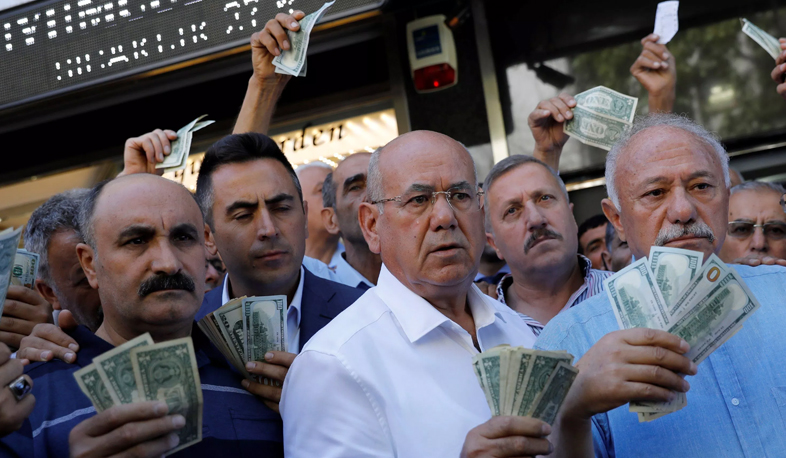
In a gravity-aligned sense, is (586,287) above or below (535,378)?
above

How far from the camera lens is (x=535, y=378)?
6.42ft

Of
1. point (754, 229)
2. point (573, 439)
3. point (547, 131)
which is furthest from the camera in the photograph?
point (547, 131)

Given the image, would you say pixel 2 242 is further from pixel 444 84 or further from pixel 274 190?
pixel 444 84

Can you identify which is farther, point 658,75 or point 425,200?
point 658,75

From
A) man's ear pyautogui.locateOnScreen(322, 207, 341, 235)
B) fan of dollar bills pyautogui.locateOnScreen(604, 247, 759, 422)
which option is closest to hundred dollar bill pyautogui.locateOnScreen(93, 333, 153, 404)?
fan of dollar bills pyautogui.locateOnScreen(604, 247, 759, 422)

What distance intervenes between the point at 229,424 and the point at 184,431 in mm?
408

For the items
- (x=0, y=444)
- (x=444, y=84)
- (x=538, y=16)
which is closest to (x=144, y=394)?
(x=0, y=444)

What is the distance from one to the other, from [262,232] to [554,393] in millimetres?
1648

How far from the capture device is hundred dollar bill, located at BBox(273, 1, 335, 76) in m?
3.81

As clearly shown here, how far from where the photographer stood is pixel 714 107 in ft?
20.3

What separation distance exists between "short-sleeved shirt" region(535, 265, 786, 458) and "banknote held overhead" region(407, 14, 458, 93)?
12.6 ft

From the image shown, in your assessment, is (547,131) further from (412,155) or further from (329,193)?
(412,155)

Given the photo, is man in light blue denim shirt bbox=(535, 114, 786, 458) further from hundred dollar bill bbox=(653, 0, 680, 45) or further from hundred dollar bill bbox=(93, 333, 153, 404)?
hundred dollar bill bbox=(653, 0, 680, 45)

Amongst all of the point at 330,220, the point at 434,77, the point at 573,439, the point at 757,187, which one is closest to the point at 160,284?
the point at 573,439
